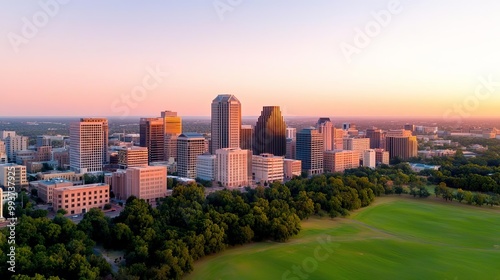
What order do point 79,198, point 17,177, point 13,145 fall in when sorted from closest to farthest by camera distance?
1. point 79,198
2. point 17,177
3. point 13,145

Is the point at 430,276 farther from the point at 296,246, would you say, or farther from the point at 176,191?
the point at 176,191

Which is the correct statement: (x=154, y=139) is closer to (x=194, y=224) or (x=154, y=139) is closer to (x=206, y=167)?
(x=206, y=167)

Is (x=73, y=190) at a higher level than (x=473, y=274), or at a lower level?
higher

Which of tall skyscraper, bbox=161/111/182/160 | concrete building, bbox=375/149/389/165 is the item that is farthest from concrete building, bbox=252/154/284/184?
concrete building, bbox=375/149/389/165

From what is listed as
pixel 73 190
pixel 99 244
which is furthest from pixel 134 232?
pixel 73 190

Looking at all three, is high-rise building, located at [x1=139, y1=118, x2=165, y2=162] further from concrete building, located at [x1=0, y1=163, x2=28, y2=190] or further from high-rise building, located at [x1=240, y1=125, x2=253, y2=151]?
concrete building, located at [x1=0, y1=163, x2=28, y2=190]

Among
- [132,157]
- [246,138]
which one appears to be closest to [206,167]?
[132,157]
